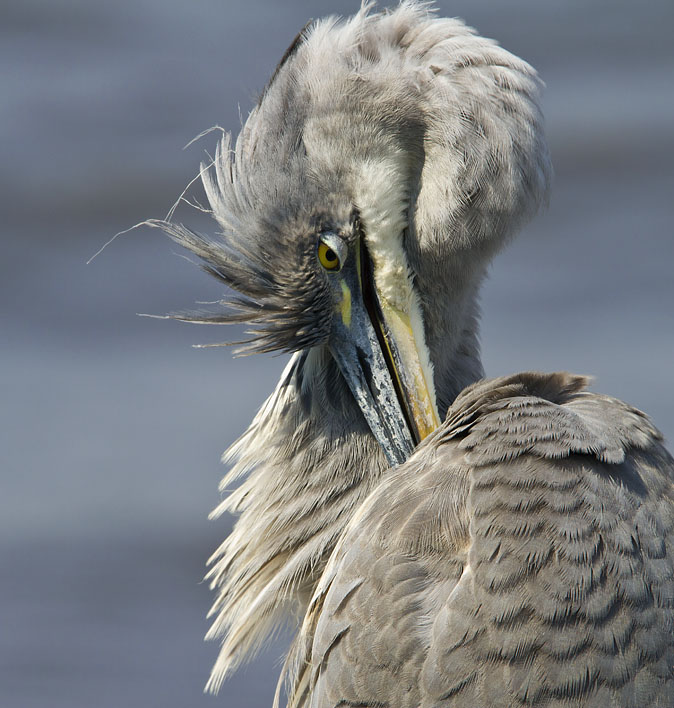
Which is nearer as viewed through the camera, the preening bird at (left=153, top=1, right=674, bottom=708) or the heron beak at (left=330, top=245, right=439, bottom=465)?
the preening bird at (left=153, top=1, right=674, bottom=708)

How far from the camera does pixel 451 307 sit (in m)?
2.69

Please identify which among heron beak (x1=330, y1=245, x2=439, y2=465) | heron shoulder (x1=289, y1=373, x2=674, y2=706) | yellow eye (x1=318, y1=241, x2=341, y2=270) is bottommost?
heron shoulder (x1=289, y1=373, x2=674, y2=706)

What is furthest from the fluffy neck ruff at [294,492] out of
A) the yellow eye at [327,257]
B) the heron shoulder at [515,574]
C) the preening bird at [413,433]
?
the heron shoulder at [515,574]

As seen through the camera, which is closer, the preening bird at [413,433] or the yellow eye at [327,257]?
the preening bird at [413,433]

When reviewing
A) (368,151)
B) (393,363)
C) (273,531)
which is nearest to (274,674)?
(273,531)

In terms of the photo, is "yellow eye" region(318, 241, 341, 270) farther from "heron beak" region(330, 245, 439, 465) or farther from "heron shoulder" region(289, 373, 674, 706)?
"heron shoulder" region(289, 373, 674, 706)

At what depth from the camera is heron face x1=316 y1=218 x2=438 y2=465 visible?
2615 millimetres

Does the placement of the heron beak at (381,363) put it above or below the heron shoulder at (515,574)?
above

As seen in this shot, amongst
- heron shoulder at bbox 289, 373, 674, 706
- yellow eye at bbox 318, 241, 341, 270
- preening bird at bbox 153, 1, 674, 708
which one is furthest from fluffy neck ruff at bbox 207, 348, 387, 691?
heron shoulder at bbox 289, 373, 674, 706

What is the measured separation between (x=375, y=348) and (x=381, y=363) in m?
0.04

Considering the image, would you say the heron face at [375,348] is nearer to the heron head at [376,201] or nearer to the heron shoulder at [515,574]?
the heron head at [376,201]

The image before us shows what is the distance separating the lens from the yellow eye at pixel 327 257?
264 centimetres

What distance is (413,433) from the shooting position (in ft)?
8.59

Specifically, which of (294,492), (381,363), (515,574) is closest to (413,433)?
(381,363)
